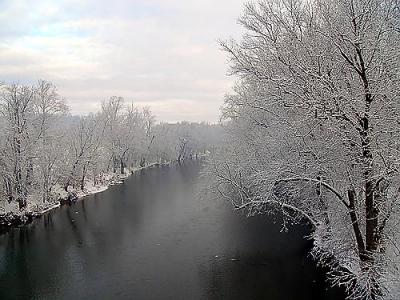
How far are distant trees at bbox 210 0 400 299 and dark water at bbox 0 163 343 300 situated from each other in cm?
360

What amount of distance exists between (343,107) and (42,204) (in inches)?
979

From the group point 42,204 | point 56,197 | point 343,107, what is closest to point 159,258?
point 343,107

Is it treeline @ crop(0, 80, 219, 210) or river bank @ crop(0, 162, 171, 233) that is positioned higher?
treeline @ crop(0, 80, 219, 210)

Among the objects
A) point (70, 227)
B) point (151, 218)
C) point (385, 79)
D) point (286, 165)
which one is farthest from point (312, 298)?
point (70, 227)

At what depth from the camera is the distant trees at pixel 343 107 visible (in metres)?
9.53

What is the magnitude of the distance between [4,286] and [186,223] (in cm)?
1058

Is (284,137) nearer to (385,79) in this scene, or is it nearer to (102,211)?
(385,79)

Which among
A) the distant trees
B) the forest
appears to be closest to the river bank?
the forest

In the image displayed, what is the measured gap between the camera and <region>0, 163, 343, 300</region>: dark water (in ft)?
46.6

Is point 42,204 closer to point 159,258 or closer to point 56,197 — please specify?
point 56,197

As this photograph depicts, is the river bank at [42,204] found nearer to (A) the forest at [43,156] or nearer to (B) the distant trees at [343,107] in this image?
(A) the forest at [43,156]

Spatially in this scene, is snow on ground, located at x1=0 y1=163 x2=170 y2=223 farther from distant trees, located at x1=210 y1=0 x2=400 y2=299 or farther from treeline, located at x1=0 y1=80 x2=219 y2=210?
distant trees, located at x1=210 y1=0 x2=400 y2=299

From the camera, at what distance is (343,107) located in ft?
31.5

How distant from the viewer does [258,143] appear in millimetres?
15922
